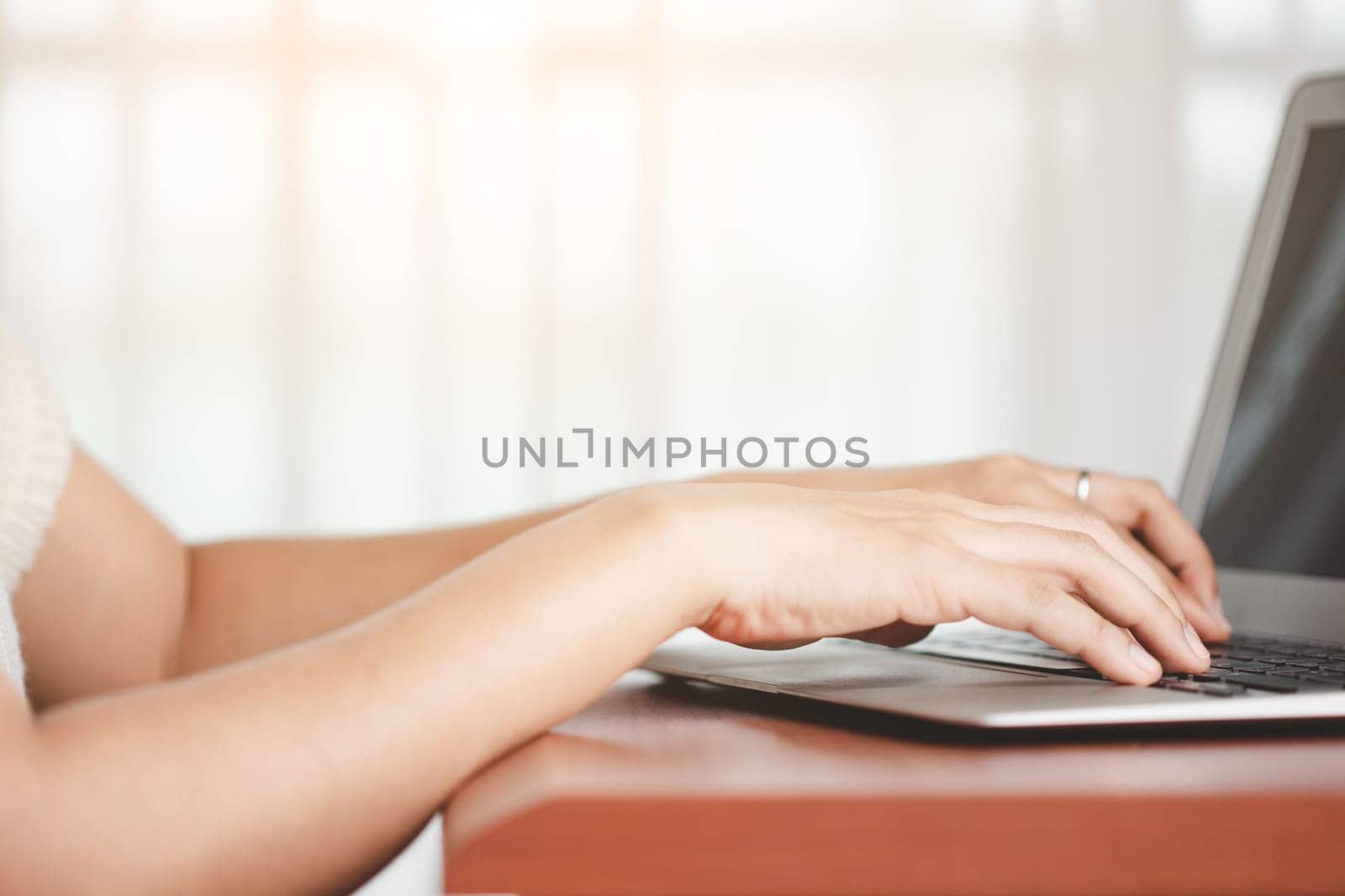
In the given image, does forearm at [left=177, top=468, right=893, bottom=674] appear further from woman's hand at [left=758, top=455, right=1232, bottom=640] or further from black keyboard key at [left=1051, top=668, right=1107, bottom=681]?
black keyboard key at [left=1051, top=668, right=1107, bottom=681]

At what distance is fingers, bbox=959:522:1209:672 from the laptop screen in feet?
1.07

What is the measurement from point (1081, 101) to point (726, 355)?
779mm

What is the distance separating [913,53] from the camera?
6.81 feet

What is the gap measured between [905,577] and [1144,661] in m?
0.09

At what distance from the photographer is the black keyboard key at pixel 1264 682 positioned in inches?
14.6

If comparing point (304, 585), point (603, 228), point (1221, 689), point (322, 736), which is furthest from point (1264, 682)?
point (603, 228)

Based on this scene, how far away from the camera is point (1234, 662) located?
1.60 ft

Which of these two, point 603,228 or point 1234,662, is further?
point 603,228

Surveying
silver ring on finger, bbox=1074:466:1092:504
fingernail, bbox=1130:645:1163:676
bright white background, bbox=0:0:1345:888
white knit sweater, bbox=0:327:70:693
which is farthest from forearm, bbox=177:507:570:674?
bright white background, bbox=0:0:1345:888

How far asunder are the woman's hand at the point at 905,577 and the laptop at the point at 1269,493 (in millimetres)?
20

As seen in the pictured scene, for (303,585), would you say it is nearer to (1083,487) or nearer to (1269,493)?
(1083,487)

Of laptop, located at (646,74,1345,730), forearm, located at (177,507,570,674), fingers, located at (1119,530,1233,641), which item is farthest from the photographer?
forearm, located at (177,507,570,674)

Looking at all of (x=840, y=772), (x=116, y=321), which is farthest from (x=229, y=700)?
(x=116, y=321)

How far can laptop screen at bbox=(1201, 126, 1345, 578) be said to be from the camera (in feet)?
2.43
